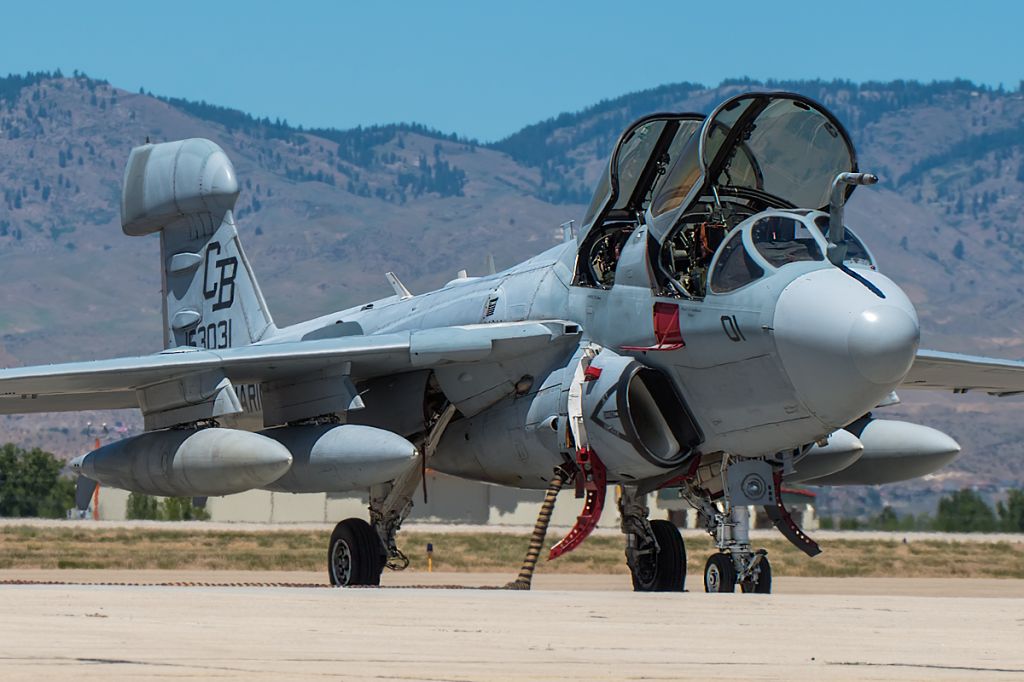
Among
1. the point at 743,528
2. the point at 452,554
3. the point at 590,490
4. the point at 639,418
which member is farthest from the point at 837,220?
the point at 452,554

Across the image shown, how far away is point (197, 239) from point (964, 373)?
9.58 metres

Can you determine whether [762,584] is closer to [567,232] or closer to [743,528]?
[743,528]

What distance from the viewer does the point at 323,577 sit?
2336cm

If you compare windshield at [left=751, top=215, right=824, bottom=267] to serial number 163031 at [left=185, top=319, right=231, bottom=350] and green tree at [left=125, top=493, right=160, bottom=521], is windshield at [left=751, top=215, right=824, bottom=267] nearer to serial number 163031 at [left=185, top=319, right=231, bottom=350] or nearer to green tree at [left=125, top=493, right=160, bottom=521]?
serial number 163031 at [left=185, top=319, right=231, bottom=350]

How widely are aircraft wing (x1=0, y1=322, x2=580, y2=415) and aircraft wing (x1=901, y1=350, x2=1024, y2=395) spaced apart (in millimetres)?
4167

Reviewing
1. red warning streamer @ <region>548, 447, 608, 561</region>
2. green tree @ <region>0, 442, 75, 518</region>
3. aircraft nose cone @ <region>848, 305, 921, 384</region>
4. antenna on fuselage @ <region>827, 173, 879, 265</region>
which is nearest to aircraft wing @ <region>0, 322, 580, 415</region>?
red warning streamer @ <region>548, 447, 608, 561</region>

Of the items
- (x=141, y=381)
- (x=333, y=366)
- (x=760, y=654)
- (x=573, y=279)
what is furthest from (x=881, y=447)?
(x=760, y=654)

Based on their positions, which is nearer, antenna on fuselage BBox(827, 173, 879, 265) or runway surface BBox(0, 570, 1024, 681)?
runway surface BBox(0, 570, 1024, 681)

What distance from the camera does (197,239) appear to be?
20.8 meters

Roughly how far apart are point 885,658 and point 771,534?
156 ft

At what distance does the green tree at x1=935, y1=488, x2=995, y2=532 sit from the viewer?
55.9 m

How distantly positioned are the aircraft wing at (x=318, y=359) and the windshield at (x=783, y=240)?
2411 millimetres

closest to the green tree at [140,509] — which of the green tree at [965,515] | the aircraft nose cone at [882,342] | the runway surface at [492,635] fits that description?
the green tree at [965,515]

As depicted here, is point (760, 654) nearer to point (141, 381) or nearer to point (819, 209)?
point (819, 209)
